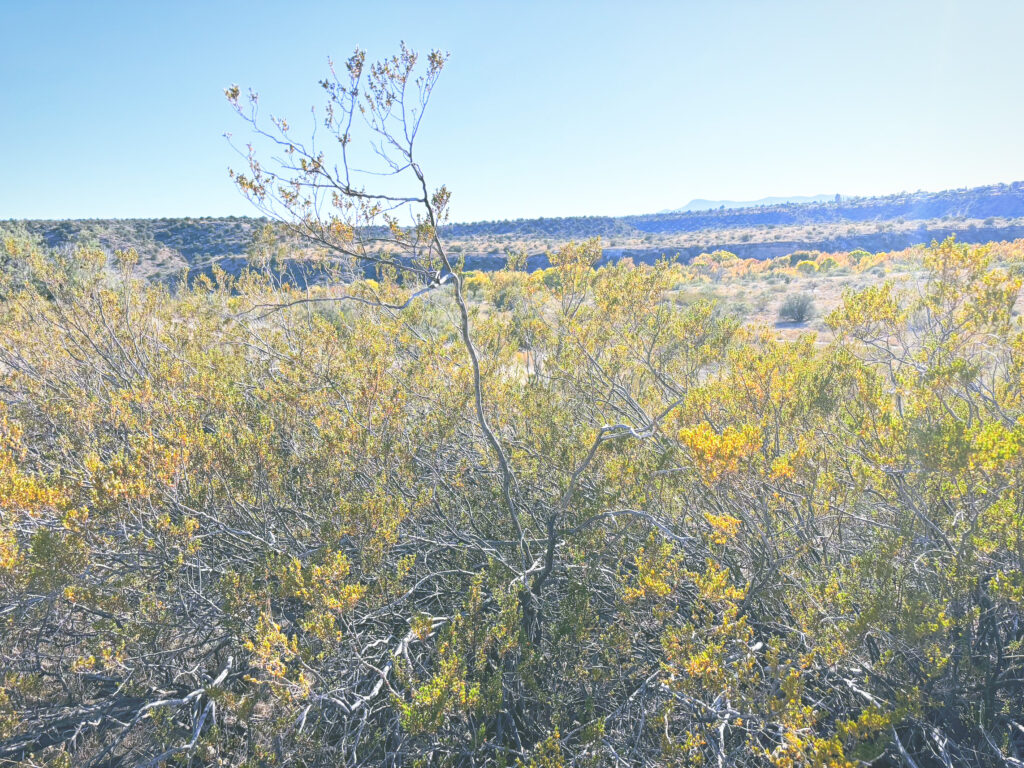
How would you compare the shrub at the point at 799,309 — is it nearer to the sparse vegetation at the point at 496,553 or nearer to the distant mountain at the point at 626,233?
the distant mountain at the point at 626,233

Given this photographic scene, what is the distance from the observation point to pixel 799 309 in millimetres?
18516

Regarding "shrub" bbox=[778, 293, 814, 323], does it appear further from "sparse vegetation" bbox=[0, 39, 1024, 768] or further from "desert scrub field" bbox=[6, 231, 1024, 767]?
"sparse vegetation" bbox=[0, 39, 1024, 768]

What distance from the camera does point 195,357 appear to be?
579 centimetres

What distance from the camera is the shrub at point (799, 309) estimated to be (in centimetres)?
1847

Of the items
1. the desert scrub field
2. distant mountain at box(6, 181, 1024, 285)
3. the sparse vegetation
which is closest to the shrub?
distant mountain at box(6, 181, 1024, 285)

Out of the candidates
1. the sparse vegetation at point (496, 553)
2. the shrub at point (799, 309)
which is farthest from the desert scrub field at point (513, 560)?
the shrub at point (799, 309)

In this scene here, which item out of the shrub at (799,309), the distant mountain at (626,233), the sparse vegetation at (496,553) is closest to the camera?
the sparse vegetation at (496,553)

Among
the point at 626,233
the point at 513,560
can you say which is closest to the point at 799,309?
the point at 513,560

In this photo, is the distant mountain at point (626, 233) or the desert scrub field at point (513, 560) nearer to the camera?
the desert scrub field at point (513, 560)

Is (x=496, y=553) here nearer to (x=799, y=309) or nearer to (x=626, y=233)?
(x=799, y=309)

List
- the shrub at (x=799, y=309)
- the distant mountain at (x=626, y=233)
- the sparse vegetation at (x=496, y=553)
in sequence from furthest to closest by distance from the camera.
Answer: the distant mountain at (x=626, y=233) → the shrub at (x=799, y=309) → the sparse vegetation at (x=496, y=553)

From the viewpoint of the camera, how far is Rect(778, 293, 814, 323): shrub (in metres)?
18.5

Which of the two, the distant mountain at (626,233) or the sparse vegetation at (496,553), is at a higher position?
the distant mountain at (626,233)

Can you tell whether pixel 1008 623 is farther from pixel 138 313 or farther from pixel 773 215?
pixel 773 215
